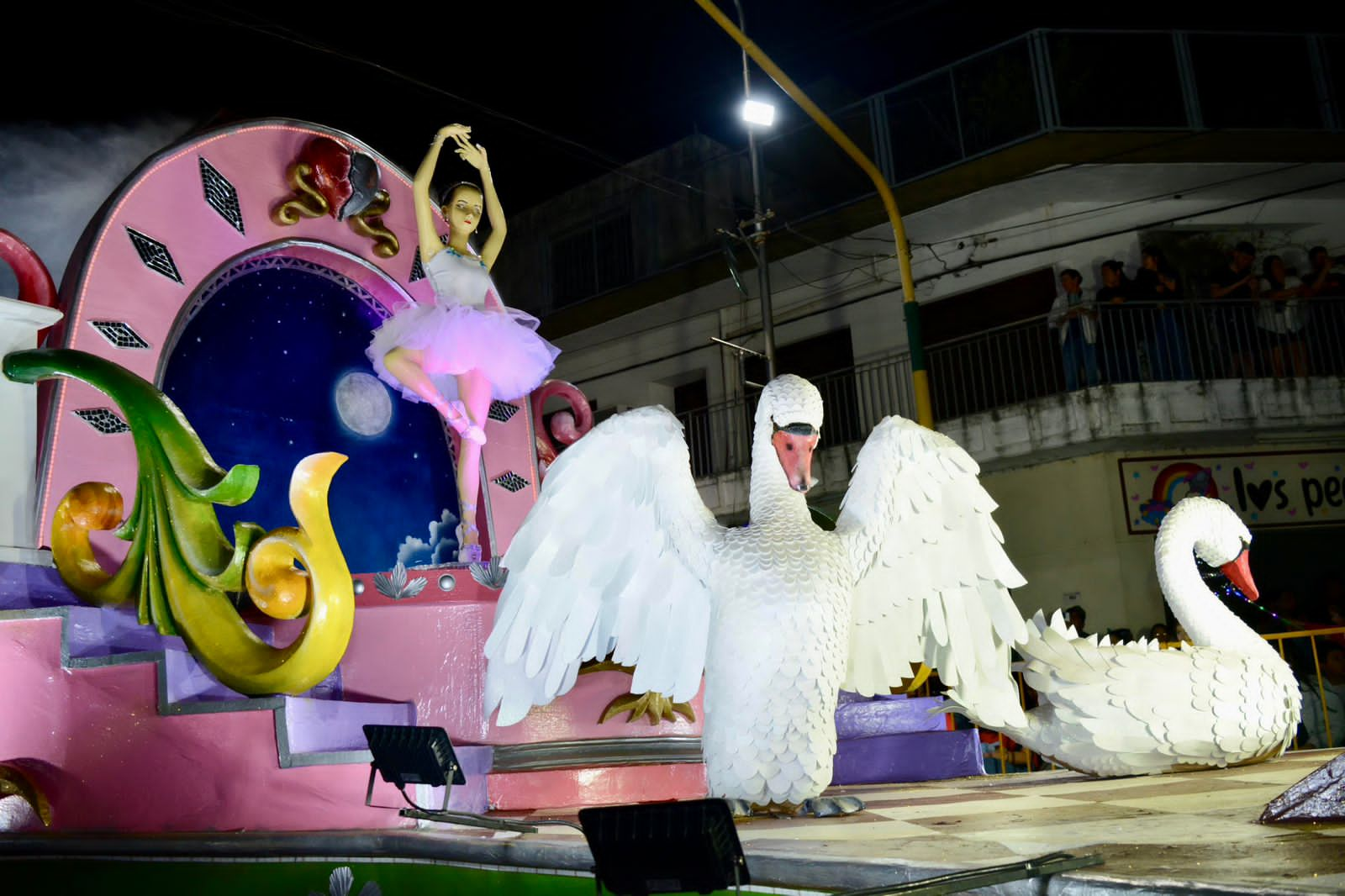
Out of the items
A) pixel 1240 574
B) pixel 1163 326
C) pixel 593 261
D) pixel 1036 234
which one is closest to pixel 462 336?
pixel 1240 574

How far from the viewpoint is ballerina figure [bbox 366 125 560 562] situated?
6.23m

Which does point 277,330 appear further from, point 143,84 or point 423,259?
point 143,84

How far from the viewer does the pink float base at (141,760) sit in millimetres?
4391

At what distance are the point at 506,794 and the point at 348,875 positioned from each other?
1.30 m

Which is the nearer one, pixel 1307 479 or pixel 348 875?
pixel 348 875

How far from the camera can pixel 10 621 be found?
4445 millimetres

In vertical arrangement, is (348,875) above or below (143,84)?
below

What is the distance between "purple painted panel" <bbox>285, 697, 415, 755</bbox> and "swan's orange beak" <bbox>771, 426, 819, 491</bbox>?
1.95 metres

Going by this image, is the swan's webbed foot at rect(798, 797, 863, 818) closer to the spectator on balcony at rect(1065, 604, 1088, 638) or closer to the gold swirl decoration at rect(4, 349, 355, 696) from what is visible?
the gold swirl decoration at rect(4, 349, 355, 696)

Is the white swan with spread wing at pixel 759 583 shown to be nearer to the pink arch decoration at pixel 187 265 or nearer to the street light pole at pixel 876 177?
the pink arch decoration at pixel 187 265

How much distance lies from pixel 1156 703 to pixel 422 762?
298cm

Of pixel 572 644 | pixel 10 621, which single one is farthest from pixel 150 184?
pixel 572 644

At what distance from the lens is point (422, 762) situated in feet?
12.1

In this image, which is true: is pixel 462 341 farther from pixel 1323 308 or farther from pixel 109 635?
pixel 1323 308
